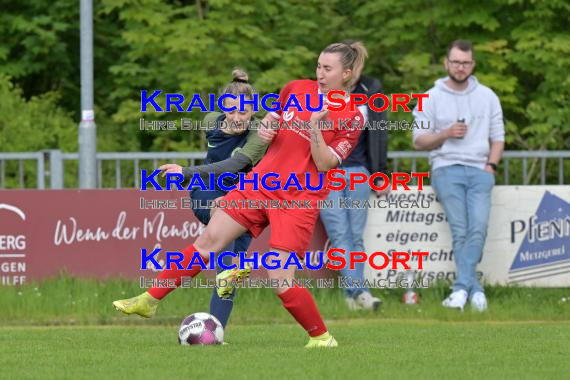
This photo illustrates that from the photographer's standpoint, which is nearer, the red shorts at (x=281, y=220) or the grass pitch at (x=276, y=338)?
the grass pitch at (x=276, y=338)

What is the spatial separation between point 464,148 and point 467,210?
65 centimetres

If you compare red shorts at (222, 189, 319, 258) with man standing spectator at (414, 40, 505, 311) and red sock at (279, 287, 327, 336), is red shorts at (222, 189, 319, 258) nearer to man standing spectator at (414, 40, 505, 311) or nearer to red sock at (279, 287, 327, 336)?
red sock at (279, 287, 327, 336)

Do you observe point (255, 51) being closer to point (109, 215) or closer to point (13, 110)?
point (13, 110)

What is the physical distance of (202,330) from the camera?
10344 millimetres

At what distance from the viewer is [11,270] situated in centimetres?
1500

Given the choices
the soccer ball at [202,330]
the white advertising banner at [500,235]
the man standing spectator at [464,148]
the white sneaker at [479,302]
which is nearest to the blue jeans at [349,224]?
the white advertising banner at [500,235]

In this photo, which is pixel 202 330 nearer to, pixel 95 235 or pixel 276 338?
pixel 276 338

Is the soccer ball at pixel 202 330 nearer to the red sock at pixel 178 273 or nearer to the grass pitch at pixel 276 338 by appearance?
the grass pitch at pixel 276 338

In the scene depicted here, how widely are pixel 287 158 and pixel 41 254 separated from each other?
5865 mm

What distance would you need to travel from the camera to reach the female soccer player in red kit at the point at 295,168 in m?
9.77

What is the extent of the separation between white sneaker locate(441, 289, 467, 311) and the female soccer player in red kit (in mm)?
4287

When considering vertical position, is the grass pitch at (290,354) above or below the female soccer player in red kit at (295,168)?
below

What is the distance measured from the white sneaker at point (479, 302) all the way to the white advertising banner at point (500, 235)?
2.84ft

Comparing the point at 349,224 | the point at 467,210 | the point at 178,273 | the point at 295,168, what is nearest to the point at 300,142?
the point at 295,168
